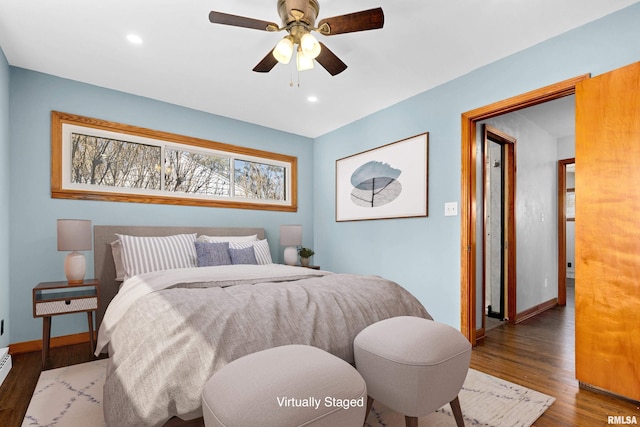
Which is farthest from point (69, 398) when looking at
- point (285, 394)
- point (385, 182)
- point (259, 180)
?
point (385, 182)

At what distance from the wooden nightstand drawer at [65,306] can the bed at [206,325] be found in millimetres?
653

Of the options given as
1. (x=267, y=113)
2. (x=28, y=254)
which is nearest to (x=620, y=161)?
(x=267, y=113)

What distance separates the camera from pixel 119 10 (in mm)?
2182

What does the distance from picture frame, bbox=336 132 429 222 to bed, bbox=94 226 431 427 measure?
153 centimetres

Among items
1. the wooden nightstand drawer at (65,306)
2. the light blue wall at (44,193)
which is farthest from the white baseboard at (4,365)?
the light blue wall at (44,193)

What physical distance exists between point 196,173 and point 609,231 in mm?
3934

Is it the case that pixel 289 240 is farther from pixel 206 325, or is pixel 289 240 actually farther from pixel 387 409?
pixel 206 325

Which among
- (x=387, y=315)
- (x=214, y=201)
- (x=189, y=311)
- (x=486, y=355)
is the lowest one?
(x=486, y=355)

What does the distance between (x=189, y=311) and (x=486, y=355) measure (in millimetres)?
2581

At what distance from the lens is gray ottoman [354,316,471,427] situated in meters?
1.39

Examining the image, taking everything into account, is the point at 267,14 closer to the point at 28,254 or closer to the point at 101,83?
the point at 101,83

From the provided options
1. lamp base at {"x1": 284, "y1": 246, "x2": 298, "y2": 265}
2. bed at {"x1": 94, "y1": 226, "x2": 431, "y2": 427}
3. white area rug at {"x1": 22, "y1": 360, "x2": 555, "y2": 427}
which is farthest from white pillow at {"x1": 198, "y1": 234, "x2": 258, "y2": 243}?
white area rug at {"x1": 22, "y1": 360, "x2": 555, "y2": 427}

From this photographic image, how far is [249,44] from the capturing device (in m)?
2.55

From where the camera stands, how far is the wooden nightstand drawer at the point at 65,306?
100 inches
